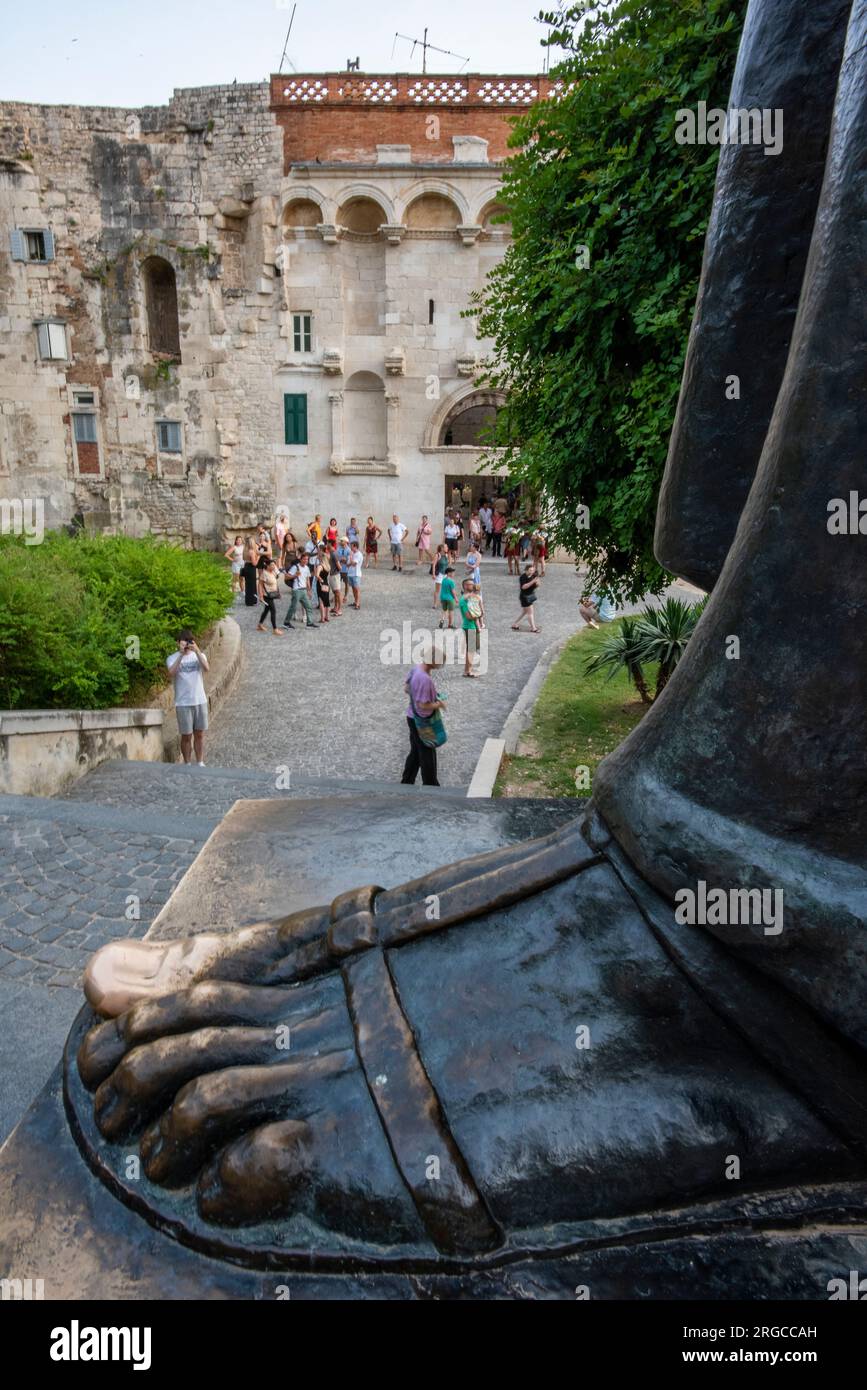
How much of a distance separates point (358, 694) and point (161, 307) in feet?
63.3

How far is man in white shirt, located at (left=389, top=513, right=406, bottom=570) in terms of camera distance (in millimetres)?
24781

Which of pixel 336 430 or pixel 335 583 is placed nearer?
pixel 335 583

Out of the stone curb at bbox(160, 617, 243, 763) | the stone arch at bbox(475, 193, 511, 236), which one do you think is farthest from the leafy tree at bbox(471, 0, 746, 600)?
the stone arch at bbox(475, 193, 511, 236)

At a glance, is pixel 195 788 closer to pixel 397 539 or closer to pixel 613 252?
pixel 613 252

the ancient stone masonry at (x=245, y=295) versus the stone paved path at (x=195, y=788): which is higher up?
the ancient stone masonry at (x=245, y=295)

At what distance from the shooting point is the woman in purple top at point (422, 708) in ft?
27.3

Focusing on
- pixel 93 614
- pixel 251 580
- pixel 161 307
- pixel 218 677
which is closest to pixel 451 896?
pixel 93 614

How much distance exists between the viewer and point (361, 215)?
1027 inches

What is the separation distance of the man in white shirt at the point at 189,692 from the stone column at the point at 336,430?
18.0 meters

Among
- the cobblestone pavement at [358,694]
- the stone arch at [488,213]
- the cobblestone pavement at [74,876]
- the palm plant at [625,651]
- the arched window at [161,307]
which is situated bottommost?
the cobblestone pavement at [358,694]

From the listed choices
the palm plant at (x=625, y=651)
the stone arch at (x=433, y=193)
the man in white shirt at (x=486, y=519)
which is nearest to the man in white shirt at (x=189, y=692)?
the palm plant at (x=625, y=651)

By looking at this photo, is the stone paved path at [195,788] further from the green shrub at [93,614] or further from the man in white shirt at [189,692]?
the green shrub at [93,614]

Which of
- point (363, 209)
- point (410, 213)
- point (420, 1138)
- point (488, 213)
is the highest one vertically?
point (363, 209)

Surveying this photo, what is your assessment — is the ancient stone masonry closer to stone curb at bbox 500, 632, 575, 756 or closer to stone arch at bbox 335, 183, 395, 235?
stone arch at bbox 335, 183, 395, 235
